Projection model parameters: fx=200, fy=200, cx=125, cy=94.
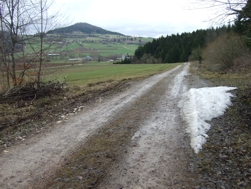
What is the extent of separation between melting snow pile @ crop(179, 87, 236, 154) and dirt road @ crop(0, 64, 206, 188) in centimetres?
27

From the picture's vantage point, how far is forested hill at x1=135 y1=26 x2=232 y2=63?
91938 mm

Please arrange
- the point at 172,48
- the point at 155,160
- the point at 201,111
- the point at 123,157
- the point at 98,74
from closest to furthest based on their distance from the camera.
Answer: the point at 155,160 → the point at 123,157 → the point at 201,111 → the point at 98,74 → the point at 172,48

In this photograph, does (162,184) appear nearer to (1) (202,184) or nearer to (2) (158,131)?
(1) (202,184)

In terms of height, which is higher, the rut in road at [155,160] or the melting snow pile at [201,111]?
the melting snow pile at [201,111]

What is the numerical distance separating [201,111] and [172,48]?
310ft

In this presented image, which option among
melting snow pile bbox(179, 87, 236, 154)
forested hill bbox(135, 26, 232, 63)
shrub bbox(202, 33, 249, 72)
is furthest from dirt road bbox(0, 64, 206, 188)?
forested hill bbox(135, 26, 232, 63)

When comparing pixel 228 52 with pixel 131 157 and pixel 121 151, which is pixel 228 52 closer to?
pixel 121 151

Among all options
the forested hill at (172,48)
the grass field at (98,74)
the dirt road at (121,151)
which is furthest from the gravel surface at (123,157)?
the forested hill at (172,48)

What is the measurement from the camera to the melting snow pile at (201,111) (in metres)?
5.45

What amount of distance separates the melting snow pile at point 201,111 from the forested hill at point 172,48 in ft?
270

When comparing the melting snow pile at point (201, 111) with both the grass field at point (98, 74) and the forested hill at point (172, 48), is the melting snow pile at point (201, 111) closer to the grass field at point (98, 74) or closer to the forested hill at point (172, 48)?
the grass field at point (98, 74)

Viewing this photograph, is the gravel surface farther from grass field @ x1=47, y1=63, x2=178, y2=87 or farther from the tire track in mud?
grass field @ x1=47, y1=63, x2=178, y2=87

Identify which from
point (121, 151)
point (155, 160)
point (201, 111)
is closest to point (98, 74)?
point (201, 111)

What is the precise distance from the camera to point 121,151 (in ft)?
15.6
